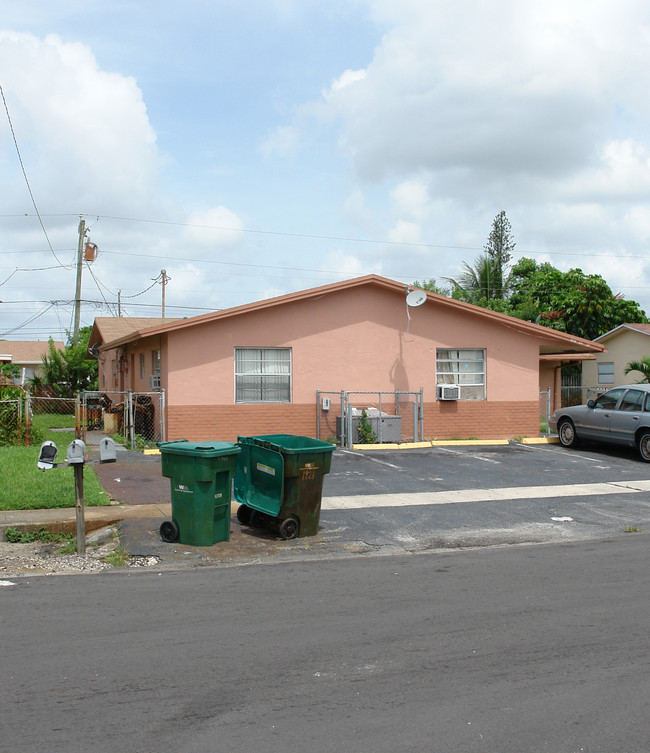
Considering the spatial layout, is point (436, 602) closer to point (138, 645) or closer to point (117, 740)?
point (138, 645)

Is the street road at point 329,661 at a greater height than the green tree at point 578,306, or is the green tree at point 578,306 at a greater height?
the green tree at point 578,306

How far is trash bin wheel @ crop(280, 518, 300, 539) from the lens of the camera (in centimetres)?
927

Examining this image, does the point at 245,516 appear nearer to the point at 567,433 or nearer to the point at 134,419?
the point at 134,419

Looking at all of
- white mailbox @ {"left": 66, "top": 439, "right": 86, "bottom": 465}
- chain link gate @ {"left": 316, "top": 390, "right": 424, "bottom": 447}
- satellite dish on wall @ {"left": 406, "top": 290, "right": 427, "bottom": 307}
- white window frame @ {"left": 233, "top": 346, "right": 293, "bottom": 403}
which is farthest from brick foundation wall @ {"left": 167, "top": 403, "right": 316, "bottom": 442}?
white mailbox @ {"left": 66, "top": 439, "right": 86, "bottom": 465}

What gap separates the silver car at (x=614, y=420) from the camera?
16531mm

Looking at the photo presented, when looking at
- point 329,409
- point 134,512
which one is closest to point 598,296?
point 329,409

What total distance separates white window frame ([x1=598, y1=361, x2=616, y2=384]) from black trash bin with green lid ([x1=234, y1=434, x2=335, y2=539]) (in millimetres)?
27284

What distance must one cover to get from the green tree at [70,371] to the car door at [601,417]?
26.3 metres

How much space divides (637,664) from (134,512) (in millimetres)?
7241

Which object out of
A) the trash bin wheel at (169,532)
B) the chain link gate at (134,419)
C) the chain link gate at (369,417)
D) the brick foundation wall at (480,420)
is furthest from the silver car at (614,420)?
the trash bin wheel at (169,532)

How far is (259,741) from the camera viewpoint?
396 centimetres

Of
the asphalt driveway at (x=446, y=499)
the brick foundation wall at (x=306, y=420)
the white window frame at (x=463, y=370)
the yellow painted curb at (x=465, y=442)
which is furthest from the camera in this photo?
the white window frame at (x=463, y=370)

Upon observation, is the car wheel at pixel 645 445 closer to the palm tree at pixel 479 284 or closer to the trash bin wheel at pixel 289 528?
the trash bin wheel at pixel 289 528

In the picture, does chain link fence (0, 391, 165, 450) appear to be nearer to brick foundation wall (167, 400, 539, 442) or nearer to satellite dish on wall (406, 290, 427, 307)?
brick foundation wall (167, 400, 539, 442)
